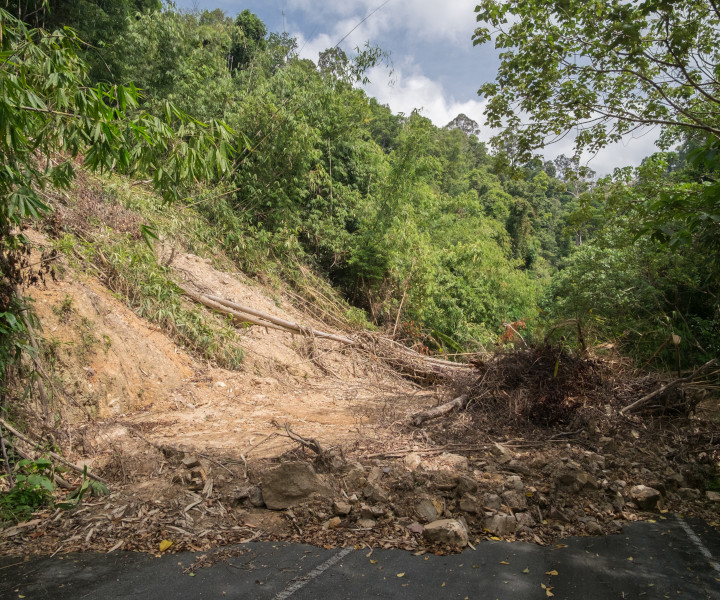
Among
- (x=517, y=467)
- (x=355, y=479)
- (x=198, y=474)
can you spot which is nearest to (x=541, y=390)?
(x=517, y=467)

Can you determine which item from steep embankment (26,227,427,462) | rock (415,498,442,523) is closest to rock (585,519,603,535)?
rock (415,498,442,523)

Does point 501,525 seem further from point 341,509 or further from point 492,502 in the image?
point 341,509

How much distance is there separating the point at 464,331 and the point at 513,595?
46.4 ft

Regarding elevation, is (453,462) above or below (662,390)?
below

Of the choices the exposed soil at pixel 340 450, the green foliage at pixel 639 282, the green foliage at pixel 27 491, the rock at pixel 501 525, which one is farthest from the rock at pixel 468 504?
the green foliage at pixel 639 282

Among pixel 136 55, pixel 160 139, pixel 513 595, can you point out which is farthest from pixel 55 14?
pixel 513 595

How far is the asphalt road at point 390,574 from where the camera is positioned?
2.83m

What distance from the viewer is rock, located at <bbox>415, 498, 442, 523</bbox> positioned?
3.62 metres

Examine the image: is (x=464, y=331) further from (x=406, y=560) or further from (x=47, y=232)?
(x=406, y=560)

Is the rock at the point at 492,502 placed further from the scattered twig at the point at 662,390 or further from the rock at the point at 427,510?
the scattered twig at the point at 662,390

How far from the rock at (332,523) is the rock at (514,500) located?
1.26 metres

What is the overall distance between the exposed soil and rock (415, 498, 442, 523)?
0.03ft

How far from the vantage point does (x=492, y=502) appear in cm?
378

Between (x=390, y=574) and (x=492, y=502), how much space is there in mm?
1108
